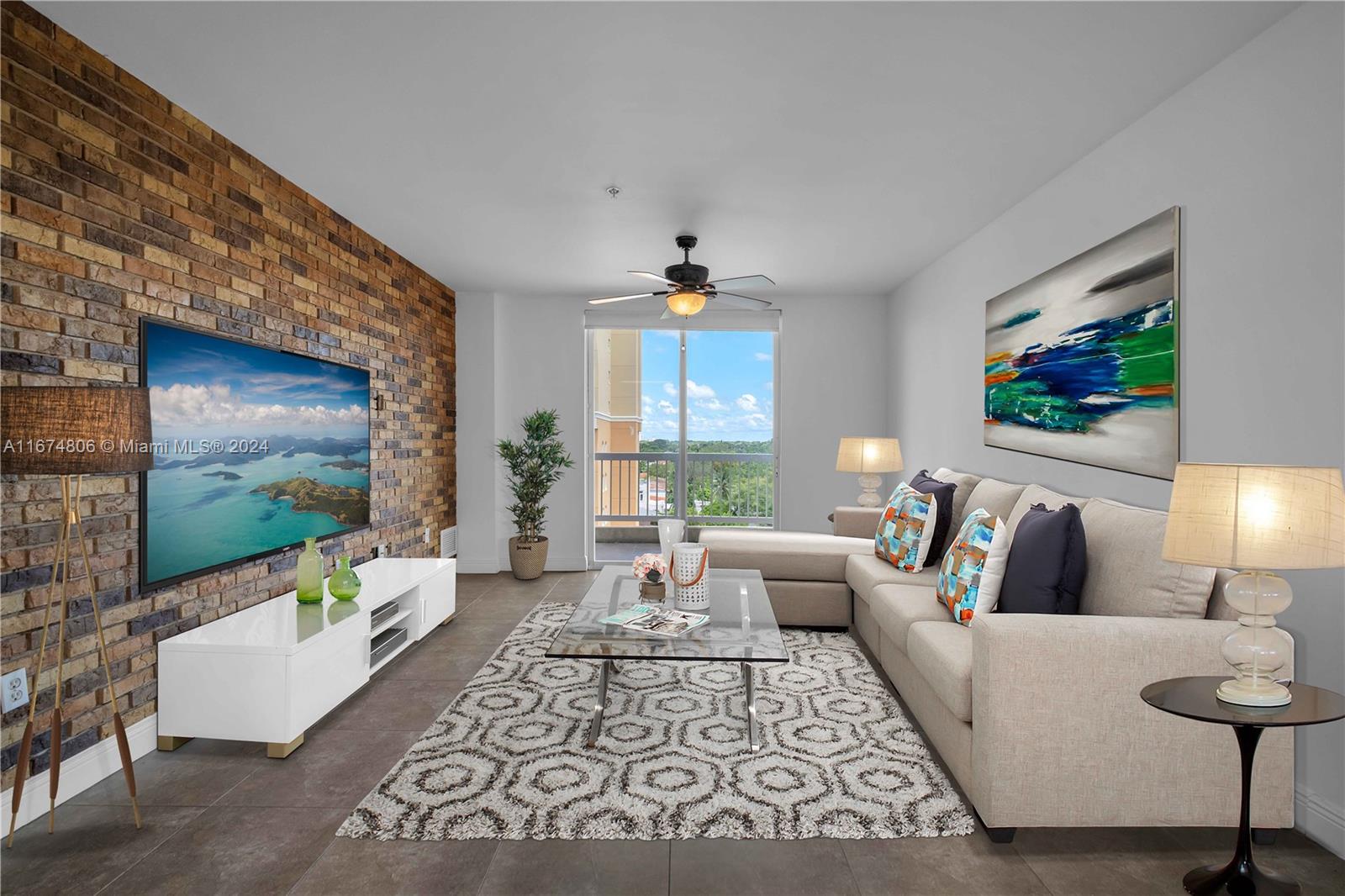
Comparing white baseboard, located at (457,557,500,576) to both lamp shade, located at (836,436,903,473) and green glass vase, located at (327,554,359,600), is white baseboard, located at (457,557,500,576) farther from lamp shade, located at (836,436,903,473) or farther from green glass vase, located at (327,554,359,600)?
lamp shade, located at (836,436,903,473)

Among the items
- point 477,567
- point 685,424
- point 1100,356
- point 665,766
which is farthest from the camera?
point 685,424

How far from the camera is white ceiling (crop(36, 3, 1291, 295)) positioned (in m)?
2.14

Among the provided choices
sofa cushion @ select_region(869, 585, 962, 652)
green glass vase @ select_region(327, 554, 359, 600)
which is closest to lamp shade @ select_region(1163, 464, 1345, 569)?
sofa cushion @ select_region(869, 585, 962, 652)

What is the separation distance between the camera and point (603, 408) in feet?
21.8

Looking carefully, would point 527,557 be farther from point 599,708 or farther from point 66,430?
point 66,430

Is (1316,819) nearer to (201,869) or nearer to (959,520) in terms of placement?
(959,520)

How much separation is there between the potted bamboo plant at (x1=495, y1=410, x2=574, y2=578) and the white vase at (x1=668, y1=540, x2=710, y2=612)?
2.98 metres

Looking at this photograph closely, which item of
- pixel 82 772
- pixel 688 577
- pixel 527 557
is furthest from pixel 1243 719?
pixel 527 557

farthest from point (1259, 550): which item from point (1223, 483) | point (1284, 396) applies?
point (1284, 396)

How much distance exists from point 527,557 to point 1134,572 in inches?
176

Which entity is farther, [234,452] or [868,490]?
[868,490]

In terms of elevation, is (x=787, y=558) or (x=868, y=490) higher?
(x=868, y=490)

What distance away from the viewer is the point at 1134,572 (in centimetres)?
239

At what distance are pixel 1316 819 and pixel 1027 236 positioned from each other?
2758 mm
